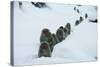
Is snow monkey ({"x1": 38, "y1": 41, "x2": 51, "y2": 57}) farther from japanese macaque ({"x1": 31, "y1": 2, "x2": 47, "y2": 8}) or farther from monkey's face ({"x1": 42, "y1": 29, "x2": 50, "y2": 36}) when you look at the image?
japanese macaque ({"x1": 31, "y1": 2, "x2": 47, "y2": 8})

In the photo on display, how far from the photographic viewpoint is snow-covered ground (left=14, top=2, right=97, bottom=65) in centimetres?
204

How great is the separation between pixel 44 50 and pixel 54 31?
0.83ft

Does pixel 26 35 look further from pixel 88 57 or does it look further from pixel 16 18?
pixel 88 57

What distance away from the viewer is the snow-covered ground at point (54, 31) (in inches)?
80.1

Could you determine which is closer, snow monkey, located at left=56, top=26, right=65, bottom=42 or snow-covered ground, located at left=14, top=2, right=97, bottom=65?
snow-covered ground, located at left=14, top=2, right=97, bottom=65

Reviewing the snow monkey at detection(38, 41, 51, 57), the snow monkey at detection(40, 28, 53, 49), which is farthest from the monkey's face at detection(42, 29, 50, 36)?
the snow monkey at detection(38, 41, 51, 57)

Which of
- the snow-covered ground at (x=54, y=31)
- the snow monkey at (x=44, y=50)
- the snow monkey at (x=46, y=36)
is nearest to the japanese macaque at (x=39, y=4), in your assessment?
the snow-covered ground at (x=54, y=31)

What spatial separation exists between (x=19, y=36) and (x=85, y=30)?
2.80 ft

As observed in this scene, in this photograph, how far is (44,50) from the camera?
213 centimetres

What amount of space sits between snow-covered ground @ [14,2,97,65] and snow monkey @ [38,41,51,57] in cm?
4

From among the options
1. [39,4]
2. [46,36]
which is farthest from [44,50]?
[39,4]

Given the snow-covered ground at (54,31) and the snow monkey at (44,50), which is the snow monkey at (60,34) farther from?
the snow monkey at (44,50)

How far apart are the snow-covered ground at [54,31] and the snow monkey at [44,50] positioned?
0.04m

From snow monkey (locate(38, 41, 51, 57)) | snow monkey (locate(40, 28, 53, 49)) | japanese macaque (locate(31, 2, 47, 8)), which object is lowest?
snow monkey (locate(38, 41, 51, 57))
